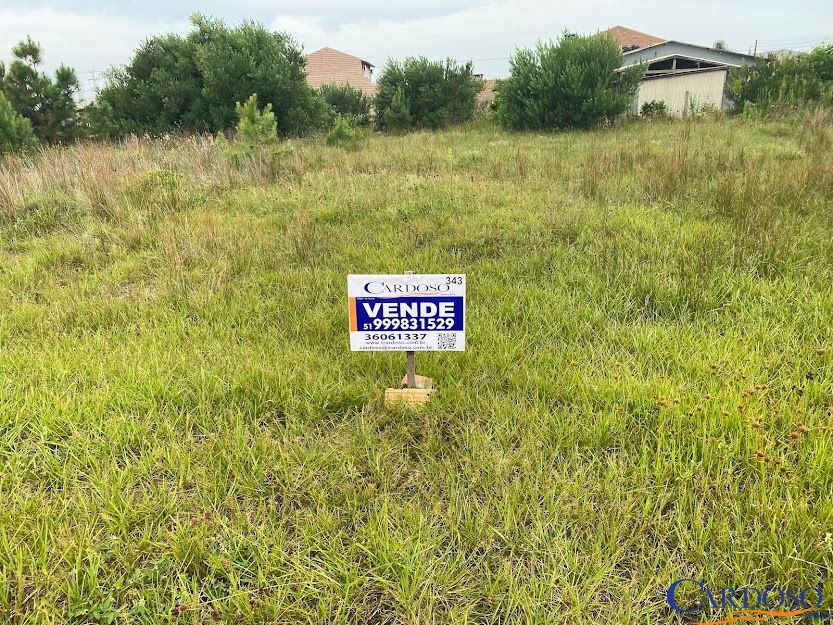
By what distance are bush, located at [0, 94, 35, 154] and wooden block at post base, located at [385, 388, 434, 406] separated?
407 inches

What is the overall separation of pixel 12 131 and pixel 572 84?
13049mm

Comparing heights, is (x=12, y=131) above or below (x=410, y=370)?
above

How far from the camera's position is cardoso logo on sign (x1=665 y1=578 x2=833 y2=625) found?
1.34 m

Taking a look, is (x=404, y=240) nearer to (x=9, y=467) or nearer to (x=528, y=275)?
(x=528, y=275)

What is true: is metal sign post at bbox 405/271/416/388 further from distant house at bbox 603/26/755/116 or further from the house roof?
the house roof

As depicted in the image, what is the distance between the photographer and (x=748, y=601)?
1.38 meters

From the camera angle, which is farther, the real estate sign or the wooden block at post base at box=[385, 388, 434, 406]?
the wooden block at post base at box=[385, 388, 434, 406]

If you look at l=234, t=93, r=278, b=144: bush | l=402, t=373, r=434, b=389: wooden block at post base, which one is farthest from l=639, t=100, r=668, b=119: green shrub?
l=402, t=373, r=434, b=389: wooden block at post base

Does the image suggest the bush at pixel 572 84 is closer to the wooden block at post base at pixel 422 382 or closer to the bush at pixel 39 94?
the bush at pixel 39 94

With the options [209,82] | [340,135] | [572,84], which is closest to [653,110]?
[572,84]

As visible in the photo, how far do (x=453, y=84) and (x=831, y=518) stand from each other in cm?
1879

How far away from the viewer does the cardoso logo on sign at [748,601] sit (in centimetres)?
134

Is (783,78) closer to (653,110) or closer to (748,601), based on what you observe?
(653,110)

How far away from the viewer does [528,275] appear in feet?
12.0
